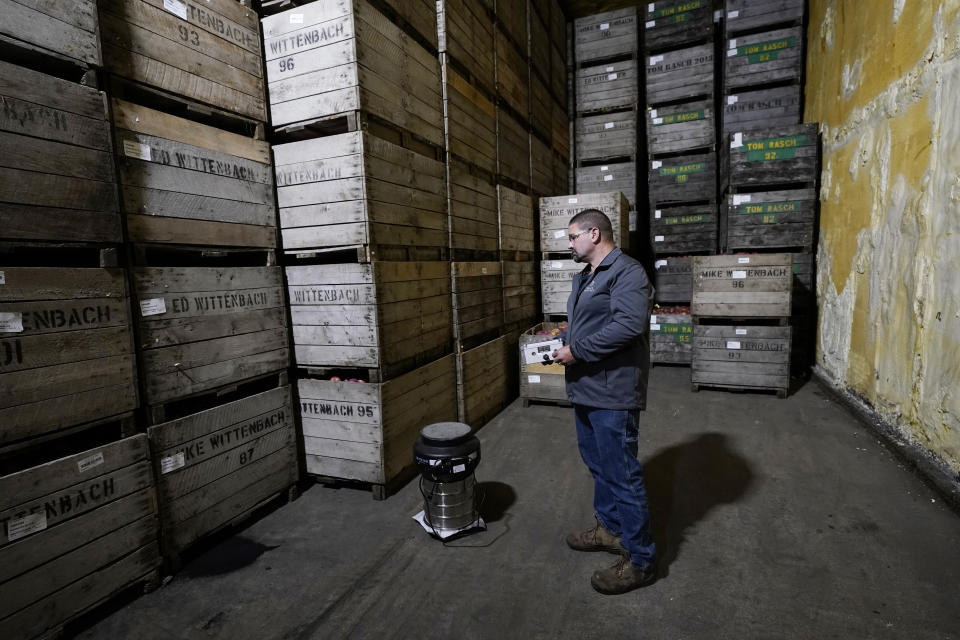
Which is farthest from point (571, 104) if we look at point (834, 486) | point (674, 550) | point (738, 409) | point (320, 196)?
point (674, 550)

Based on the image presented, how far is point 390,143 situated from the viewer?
3.64 m

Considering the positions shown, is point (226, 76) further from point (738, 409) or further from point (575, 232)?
point (738, 409)

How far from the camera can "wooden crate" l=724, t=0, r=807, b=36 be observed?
691cm

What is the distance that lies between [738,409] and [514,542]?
12.1ft

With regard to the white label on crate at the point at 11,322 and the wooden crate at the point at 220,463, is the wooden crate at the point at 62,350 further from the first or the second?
the wooden crate at the point at 220,463

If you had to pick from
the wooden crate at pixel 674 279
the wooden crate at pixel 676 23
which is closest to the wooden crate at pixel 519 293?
the wooden crate at pixel 674 279

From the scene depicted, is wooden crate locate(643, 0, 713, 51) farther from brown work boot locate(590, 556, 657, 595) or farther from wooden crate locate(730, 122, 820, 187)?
brown work boot locate(590, 556, 657, 595)

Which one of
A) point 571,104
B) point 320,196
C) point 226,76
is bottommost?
point 320,196

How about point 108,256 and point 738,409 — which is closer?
point 108,256

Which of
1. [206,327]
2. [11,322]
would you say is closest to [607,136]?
[206,327]

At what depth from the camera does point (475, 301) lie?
5.05 metres

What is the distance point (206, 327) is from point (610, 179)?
6.87 metres

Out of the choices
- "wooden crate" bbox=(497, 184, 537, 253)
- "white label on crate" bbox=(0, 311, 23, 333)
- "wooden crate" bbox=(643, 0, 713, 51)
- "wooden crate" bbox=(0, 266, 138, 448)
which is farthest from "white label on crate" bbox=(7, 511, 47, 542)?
"wooden crate" bbox=(643, 0, 713, 51)

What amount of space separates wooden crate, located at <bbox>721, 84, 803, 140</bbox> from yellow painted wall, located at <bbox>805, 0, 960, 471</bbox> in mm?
777
